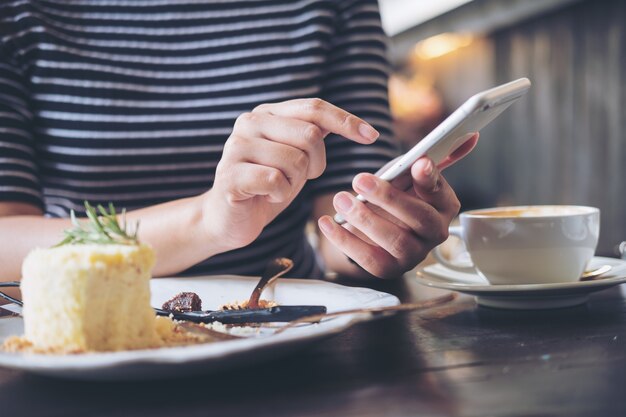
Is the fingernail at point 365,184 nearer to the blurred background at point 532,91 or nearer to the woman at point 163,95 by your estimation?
the woman at point 163,95

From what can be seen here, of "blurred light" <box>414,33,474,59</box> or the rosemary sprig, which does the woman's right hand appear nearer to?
the rosemary sprig

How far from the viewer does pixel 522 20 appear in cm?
418

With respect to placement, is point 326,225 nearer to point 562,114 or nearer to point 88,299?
point 88,299

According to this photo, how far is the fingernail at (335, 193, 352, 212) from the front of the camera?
31.8 inches

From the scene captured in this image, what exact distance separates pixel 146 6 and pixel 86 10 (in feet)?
0.43

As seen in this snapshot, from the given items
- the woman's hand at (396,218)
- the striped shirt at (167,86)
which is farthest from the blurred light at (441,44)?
the woman's hand at (396,218)

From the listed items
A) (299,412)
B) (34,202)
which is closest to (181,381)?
(299,412)

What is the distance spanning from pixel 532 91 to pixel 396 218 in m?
3.60

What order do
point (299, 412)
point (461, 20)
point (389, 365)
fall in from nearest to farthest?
point (299, 412) < point (389, 365) < point (461, 20)

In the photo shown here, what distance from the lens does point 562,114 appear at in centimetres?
390

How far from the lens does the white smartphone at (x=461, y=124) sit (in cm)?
67

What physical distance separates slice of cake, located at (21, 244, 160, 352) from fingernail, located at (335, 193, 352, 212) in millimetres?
268

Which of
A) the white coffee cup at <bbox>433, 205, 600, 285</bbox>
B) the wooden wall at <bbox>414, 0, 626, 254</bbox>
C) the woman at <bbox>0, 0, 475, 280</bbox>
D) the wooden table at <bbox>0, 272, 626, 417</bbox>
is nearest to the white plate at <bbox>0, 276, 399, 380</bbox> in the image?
the wooden table at <bbox>0, 272, 626, 417</bbox>

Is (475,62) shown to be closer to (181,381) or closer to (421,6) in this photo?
(421,6)
